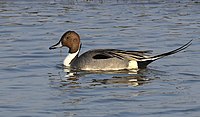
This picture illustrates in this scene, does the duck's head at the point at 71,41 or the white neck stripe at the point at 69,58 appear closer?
the white neck stripe at the point at 69,58

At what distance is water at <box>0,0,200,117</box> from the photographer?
10703mm

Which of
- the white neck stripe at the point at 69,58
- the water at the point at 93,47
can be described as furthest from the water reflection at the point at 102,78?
the white neck stripe at the point at 69,58

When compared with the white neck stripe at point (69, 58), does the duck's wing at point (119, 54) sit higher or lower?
higher

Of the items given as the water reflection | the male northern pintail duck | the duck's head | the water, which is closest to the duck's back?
the male northern pintail duck

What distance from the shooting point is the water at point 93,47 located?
1070cm

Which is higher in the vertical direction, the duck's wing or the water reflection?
the duck's wing

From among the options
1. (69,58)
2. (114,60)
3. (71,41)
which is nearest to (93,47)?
(71,41)

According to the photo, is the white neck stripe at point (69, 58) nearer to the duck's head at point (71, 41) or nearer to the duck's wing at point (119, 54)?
the duck's head at point (71, 41)

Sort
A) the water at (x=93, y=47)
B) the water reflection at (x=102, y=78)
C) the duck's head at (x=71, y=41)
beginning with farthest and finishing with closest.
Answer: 1. the duck's head at (x=71, y=41)
2. the water reflection at (x=102, y=78)
3. the water at (x=93, y=47)

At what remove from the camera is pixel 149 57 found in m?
14.1

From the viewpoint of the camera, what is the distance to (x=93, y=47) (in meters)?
16.5

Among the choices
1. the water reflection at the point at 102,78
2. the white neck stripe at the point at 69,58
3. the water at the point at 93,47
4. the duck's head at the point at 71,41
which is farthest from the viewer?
the duck's head at the point at 71,41

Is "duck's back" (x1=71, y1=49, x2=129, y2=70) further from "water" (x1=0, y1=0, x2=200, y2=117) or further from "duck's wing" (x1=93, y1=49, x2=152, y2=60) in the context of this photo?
"water" (x1=0, y1=0, x2=200, y2=117)

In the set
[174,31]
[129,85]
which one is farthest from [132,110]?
[174,31]
